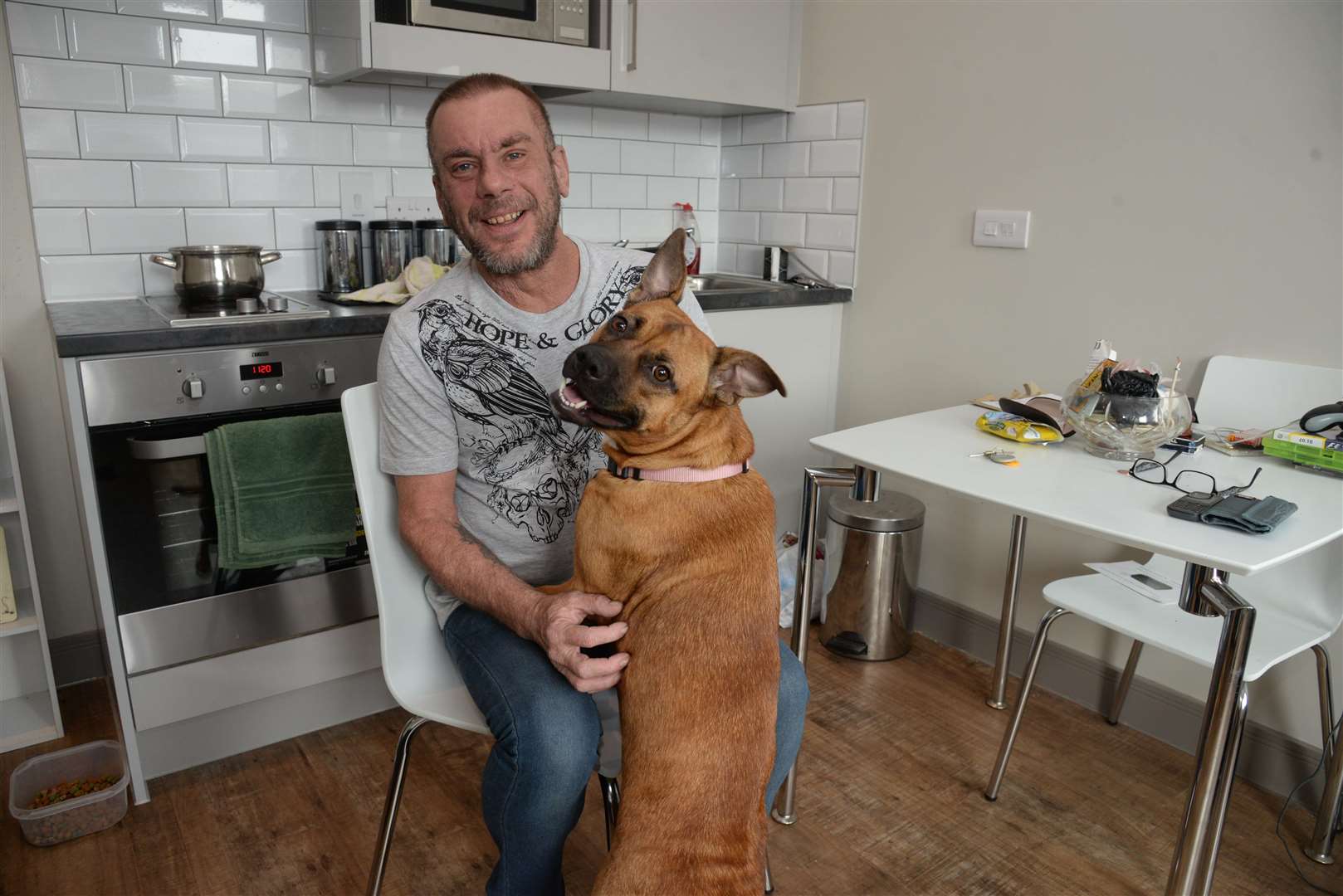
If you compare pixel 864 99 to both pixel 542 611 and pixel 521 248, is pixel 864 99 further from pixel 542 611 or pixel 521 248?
pixel 542 611

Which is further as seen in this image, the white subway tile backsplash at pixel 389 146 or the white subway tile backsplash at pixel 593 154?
the white subway tile backsplash at pixel 593 154

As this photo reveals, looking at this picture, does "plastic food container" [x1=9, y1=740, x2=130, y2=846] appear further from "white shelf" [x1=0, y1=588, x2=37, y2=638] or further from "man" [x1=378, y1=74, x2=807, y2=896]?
"man" [x1=378, y1=74, x2=807, y2=896]

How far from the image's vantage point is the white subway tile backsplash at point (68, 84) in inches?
84.5

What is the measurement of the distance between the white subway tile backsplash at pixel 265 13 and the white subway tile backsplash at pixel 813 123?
1.45 metres

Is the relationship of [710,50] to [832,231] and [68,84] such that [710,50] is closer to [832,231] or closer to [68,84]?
[832,231]

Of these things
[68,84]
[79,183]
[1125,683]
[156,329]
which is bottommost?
[1125,683]

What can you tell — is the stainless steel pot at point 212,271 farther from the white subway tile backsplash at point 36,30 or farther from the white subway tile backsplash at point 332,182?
the white subway tile backsplash at point 36,30

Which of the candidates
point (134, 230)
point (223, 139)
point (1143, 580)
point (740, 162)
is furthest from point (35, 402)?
point (1143, 580)

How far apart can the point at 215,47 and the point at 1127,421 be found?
2237 millimetres

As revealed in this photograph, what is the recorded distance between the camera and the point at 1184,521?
1.32m

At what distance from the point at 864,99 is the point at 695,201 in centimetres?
73

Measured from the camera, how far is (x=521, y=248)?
1.47 m

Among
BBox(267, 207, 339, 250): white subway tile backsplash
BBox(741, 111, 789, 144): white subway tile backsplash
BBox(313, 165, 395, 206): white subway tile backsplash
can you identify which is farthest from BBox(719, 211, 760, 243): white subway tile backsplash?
BBox(267, 207, 339, 250): white subway tile backsplash

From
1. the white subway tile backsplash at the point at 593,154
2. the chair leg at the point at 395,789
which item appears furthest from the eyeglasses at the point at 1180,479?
the white subway tile backsplash at the point at 593,154
